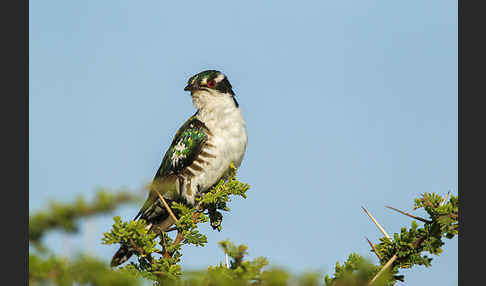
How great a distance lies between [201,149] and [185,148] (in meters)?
0.31

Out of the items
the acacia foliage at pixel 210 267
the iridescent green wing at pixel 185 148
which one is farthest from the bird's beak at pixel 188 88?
the acacia foliage at pixel 210 267

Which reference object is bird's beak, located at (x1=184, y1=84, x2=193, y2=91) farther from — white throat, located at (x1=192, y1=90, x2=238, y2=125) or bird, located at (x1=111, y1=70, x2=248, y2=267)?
white throat, located at (x1=192, y1=90, x2=238, y2=125)

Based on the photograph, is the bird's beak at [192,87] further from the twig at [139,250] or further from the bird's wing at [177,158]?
the twig at [139,250]

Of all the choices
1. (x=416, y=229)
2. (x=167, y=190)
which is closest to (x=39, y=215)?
(x=416, y=229)

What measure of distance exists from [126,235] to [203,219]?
1675mm

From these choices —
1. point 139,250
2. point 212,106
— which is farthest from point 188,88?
point 139,250

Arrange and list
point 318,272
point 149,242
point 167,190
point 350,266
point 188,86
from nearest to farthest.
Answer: point 318,272 → point 350,266 → point 149,242 → point 167,190 → point 188,86

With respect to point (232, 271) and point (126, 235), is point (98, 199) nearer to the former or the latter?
point (232, 271)

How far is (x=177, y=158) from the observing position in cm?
900

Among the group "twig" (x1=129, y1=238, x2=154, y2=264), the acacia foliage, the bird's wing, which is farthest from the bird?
"twig" (x1=129, y1=238, x2=154, y2=264)

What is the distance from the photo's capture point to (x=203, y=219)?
6.34 m

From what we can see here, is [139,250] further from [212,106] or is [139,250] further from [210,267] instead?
[212,106]

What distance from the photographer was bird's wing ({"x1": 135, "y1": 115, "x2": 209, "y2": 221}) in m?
8.59

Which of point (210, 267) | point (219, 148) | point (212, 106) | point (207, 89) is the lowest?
point (210, 267)
